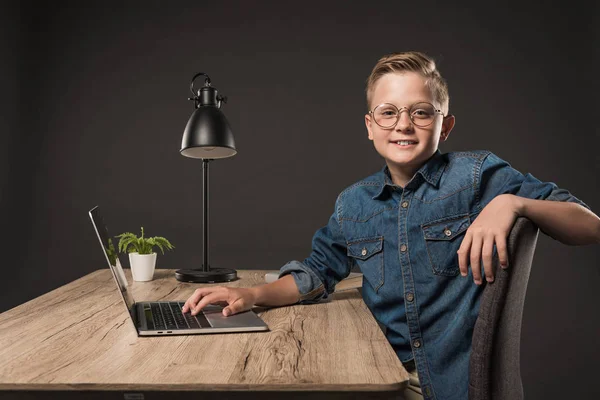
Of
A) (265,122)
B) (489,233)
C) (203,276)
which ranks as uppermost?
(265,122)

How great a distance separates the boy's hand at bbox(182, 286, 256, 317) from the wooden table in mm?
60

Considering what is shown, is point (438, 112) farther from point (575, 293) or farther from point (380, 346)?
point (575, 293)

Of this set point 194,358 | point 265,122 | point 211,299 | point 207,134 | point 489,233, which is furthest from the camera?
point 265,122

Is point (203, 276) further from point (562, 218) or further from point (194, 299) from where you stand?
point (562, 218)

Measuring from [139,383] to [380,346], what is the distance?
1.49ft

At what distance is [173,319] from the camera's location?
4.33ft

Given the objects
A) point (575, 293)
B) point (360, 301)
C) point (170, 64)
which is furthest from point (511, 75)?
point (360, 301)

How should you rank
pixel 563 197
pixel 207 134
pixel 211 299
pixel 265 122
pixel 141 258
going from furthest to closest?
pixel 265 122 → pixel 207 134 → pixel 141 258 → pixel 211 299 → pixel 563 197

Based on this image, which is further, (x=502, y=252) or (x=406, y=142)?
(x=406, y=142)

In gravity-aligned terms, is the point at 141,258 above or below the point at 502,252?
below

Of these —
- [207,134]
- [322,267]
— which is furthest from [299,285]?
[207,134]

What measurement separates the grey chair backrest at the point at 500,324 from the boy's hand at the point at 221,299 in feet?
1.81

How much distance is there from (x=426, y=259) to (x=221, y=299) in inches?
20.9

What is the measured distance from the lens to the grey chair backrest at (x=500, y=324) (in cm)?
105
